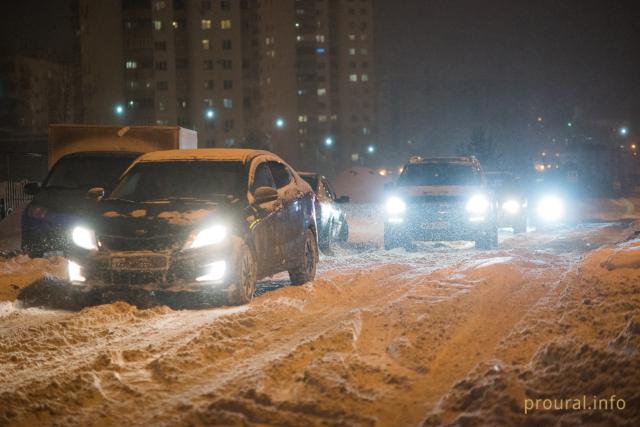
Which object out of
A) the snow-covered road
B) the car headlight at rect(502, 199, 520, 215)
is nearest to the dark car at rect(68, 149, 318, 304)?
the snow-covered road

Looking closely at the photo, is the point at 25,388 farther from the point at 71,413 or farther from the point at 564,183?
the point at 564,183

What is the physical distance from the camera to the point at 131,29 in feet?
329

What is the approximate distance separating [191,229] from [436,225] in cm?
751

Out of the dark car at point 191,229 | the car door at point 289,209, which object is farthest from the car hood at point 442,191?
the dark car at point 191,229

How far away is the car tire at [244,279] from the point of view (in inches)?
322

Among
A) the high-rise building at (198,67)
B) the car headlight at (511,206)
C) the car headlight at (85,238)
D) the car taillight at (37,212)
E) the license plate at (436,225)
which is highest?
the high-rise building at (198,67)

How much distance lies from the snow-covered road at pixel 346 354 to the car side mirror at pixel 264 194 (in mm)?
1144

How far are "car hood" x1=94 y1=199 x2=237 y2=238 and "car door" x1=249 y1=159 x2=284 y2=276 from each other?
1.55 feet

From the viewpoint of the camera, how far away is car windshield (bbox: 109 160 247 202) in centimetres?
927

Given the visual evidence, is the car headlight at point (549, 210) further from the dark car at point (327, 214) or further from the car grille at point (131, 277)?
the car grille at point (131, 277)

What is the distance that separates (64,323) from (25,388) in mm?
2038

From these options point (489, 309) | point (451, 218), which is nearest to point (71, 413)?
point (489, 309)

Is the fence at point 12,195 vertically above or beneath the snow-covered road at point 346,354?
above

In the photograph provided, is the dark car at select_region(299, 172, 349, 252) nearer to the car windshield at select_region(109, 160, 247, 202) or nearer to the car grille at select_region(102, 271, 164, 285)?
the car windshield at select_region(109, 160, 247, 202)
